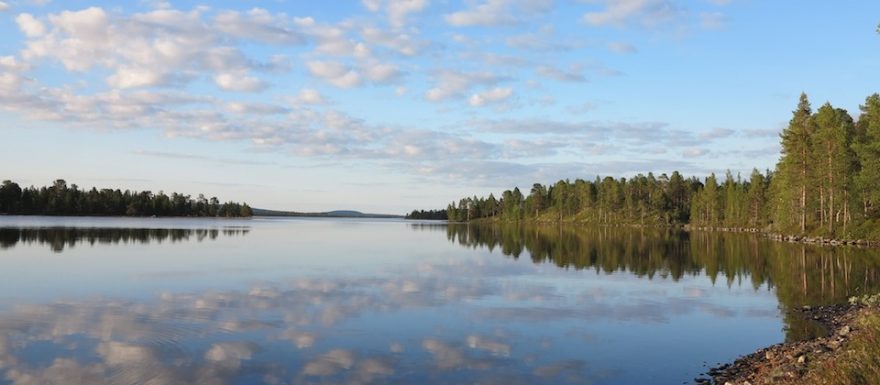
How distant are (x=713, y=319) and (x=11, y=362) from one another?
27.9 metres

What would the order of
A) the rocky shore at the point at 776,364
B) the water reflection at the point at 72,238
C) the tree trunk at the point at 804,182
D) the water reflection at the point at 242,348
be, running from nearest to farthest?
1. the rocky shore at the point at 776,364
2. the water reflection at the point at 242,348
3. the water reflection at the point at 72,238
4. the tree trunk at the point at 804,182

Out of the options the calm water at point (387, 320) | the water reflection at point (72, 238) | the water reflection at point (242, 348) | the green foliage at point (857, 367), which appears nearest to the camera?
the green foliage at point (857, 367)

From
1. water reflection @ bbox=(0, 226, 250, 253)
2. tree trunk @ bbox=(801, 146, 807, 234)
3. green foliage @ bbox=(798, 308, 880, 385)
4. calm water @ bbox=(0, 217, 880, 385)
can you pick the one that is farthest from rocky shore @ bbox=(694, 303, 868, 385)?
tree trunk @ bbox=(801, 146, 807, 234)

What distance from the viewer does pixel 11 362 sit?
62.1ft

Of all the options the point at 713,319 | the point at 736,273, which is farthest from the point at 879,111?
the point at 713,319

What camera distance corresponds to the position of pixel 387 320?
90.1 feet

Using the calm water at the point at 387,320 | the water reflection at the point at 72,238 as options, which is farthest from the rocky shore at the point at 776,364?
the water reflection at the point at 72,238

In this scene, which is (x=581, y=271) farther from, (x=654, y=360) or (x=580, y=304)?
(x=654, y=360)

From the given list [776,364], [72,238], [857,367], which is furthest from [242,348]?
[72,238]

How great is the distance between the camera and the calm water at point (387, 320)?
1912cm

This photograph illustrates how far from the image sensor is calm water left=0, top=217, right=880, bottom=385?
1912cm

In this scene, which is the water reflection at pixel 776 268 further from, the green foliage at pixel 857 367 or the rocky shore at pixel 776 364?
the green foliage at pixel 857 367

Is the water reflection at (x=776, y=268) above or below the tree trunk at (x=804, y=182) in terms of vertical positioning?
below

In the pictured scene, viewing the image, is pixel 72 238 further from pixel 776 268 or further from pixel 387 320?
pixel 776 268
